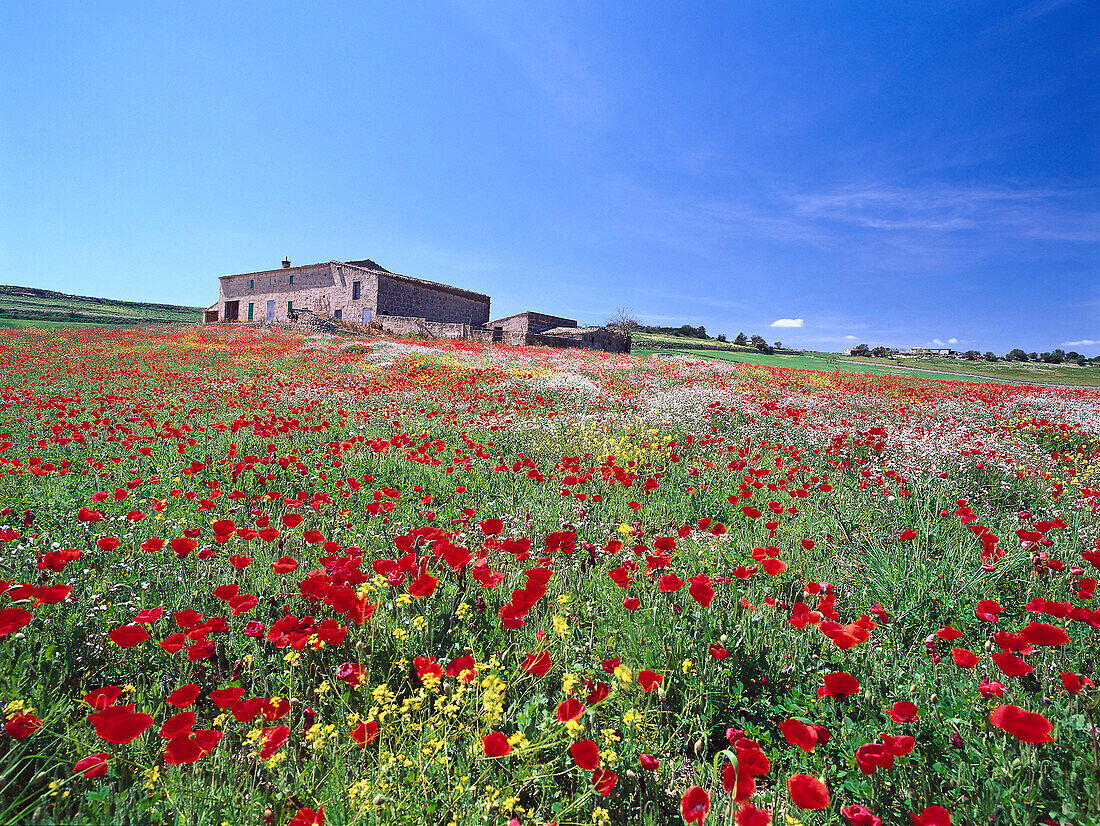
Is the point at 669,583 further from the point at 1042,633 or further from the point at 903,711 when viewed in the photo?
the point at 1042,633

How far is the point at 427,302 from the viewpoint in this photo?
145ft

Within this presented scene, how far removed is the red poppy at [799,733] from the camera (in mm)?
1353

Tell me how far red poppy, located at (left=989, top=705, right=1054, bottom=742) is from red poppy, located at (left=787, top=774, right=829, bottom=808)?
54cm

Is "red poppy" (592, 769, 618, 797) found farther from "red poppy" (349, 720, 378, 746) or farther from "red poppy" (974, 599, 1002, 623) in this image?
"red poppy" (974, 599, 1002, 623)

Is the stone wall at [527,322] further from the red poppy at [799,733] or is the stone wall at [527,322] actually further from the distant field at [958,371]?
the red poppy at [799,733]

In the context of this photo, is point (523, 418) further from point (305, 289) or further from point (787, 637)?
point (305, 289)

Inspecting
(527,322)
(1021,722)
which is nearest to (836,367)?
(527,322)

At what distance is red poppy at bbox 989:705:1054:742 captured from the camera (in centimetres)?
128

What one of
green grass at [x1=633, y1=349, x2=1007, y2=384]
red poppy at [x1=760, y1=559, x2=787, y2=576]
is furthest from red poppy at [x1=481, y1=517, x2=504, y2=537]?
green grass at [x1=633, y1=349, x2=1007, y2=384]

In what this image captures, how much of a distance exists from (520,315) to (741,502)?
142 ft

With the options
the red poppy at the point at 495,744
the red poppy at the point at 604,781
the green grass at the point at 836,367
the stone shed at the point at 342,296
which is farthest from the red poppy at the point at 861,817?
the stone shed at the point at 342,296

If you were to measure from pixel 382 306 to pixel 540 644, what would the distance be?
41.9m

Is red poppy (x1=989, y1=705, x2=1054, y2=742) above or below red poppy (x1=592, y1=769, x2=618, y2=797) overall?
above

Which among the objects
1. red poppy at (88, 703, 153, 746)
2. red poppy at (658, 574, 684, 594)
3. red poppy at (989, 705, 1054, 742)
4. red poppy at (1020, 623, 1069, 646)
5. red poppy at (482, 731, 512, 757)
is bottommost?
red poppy at (482, 731, 512, 757)
